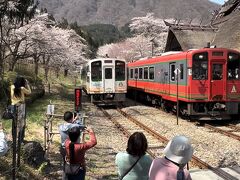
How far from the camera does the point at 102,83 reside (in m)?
21.2

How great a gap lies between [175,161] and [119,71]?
724 inches

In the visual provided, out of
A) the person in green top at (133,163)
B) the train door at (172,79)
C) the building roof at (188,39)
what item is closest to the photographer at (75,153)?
the person in green top at (133,163)

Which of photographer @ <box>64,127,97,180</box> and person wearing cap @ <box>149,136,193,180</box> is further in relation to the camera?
photographer @ <box>64,127,97,180</box>

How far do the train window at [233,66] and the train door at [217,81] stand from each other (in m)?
0.28

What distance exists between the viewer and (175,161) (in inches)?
126

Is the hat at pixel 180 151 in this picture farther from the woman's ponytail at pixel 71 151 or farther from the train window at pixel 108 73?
the train window at pixel 108 73

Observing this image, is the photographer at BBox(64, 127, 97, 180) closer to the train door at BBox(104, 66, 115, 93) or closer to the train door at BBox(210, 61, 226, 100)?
the train door at BBox(210, 61, 226, 100)

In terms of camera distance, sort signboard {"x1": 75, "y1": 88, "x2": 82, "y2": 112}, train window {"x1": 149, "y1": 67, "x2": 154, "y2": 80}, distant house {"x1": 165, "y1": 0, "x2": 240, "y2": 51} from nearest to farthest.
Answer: signboard {"x1": 75, "y1": 88, "x2": 82, "y2": 112}
train window {"x1": 149, "y1": 67, "x2": 154, "y2": 80}
distant house {"x1": 165, "y1": 0, "x2": 240, "y2": 51}

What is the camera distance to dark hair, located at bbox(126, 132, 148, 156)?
3.68m

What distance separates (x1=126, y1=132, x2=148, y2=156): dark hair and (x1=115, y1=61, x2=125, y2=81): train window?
1766cm

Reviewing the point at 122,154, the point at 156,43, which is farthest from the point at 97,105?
the point at 156,43

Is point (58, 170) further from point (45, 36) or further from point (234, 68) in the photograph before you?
point (45, 36)

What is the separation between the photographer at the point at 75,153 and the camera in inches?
191

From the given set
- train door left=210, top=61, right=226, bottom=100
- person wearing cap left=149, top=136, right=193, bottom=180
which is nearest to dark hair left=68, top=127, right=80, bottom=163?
person wearing cap left=149, top=136, right=193, bottom=180
